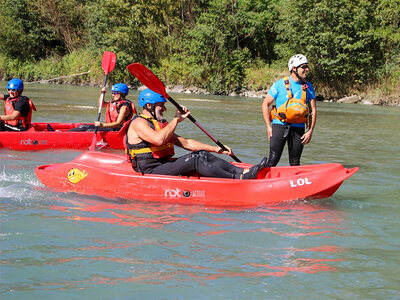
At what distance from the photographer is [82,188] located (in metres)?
5.68

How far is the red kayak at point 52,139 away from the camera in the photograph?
28.5 ft

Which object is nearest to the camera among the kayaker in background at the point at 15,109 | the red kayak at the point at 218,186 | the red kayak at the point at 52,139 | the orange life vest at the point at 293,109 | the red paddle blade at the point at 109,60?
the red kayak at the point at 218,186

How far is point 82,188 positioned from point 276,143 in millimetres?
2177

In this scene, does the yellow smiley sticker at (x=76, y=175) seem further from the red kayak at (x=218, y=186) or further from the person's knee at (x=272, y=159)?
the person's knee at (x=272, y=159)

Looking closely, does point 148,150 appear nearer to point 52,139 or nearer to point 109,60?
point 52,139

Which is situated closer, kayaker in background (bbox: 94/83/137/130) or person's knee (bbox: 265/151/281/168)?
person's knee (bbox: 265/151/281/168)

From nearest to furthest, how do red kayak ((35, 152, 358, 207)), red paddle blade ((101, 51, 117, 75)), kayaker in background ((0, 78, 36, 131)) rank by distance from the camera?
red kayak ((35, 152, 358, 207)), kayaker in background ((0, 78, 36, 131)), red paddle blade ((101, 51, 117, 75))

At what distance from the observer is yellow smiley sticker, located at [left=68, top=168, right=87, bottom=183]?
570cm

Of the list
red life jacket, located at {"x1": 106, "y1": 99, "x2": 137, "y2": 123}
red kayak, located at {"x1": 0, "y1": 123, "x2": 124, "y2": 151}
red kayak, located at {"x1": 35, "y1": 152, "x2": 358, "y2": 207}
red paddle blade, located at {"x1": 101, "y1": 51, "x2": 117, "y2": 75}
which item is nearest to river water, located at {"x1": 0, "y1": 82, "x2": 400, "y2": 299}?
red kayak, located at {"x1": 35, "y1": 152, "x2": 358, "y2": 207}

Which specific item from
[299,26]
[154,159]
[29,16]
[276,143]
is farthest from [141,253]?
[29,16]

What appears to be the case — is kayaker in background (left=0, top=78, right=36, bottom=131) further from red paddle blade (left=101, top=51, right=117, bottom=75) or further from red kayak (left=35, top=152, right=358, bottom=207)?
red kayak (left=35, top=152, right=358, bottom=207)

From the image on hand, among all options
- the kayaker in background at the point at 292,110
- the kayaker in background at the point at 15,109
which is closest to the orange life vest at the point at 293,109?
the kayaker in background at the point at 292,110

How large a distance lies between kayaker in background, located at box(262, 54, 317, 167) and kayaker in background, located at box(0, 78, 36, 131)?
15.3 ft

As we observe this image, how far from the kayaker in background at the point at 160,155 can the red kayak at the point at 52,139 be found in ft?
10.9
